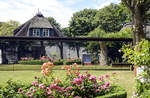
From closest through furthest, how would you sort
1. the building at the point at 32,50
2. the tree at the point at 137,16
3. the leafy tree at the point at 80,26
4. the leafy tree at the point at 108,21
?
the tree at the point at 137,16, the building at the point at 32,50, the leafy tree at the point at 108,21, the leafy tree at the point at 80,26

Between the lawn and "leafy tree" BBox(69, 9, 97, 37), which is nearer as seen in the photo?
the lawn

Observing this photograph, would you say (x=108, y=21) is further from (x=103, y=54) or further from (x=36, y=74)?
(x=36, y=74)

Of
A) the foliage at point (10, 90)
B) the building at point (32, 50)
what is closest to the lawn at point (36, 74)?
the building at point (32, 50)

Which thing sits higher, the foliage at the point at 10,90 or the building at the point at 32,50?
the building at the point at 32,50

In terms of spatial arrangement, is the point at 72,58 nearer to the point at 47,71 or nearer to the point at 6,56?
the point at 6,56

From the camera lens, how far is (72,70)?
21.3 feet

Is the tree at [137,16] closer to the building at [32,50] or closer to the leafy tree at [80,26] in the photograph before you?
the building at [32,50]

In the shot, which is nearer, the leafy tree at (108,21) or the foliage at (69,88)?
the foliage at (69,88)

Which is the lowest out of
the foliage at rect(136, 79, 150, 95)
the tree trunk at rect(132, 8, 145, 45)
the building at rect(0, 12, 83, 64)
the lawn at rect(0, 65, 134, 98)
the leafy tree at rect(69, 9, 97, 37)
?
the lawn at rect(0, 65, 134, 98)

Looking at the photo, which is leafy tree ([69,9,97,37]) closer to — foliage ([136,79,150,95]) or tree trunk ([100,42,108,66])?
tree trunk ([100,42,108,66])

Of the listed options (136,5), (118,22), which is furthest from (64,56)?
(118,22)

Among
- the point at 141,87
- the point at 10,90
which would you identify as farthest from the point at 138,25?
the point at 10,90

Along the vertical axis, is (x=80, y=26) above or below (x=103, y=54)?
above

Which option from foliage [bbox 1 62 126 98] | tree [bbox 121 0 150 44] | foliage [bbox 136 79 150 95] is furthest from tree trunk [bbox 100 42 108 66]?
foliage [bbox 136 79 150 95]
